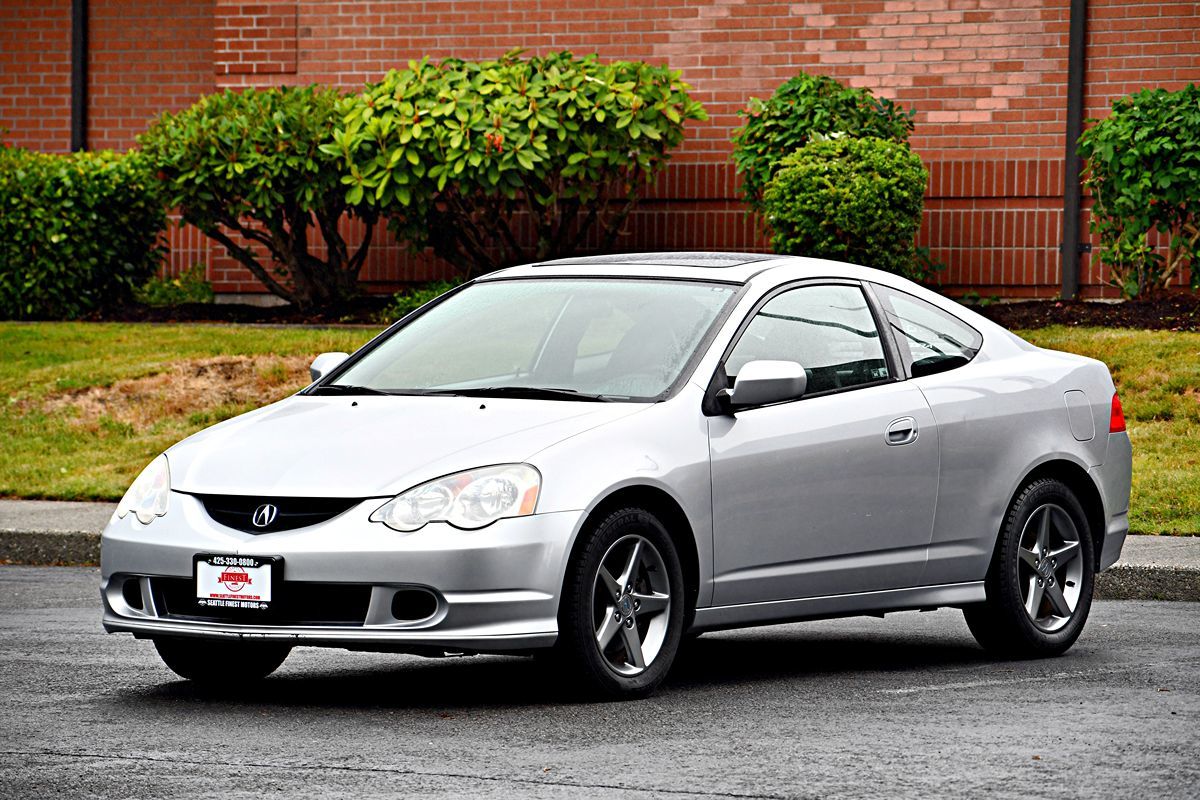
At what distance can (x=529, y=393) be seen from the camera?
7195mm

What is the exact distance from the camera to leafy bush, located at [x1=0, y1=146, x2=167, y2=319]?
17.6m

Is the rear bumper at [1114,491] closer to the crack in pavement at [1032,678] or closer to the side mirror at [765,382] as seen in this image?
the crack in pavement at [1032,678]

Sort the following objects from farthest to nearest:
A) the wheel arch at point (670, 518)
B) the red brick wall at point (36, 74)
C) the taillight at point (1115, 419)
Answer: the red brick wall at point (36, 74)
the taillight at point (1115, 419)
the wheel arch at point (670, 518)

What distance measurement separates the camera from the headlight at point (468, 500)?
252 inches

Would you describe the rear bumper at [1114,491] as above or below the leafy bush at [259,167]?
below

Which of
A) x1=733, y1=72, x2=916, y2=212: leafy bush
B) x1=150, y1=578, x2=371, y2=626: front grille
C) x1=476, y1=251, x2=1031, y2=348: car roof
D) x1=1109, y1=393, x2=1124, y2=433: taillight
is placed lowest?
x1=150, y1=578, x2=371, y2=626: front grille

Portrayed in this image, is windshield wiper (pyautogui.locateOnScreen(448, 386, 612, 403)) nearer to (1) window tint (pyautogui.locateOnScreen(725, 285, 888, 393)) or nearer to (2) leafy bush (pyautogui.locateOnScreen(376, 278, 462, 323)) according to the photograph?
(1) window tint (pyautogui.locateOnScreen(725, 285, 888, 393))

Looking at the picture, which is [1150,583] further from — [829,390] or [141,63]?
[141,63]

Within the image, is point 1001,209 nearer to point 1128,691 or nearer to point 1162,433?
point 1162,433

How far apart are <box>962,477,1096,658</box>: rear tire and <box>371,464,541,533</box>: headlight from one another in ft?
7.90

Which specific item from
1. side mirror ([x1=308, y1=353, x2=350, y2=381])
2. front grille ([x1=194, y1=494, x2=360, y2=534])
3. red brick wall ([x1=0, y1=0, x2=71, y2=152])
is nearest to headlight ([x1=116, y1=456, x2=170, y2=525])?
front grille ([x1=194, y1=494, x2=360, y2=534])

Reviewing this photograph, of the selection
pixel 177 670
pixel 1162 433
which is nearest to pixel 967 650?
pixel 177 670

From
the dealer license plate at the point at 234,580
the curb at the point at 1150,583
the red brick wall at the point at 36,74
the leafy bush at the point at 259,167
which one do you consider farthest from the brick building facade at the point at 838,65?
the dealer license plate at the point at 234,580

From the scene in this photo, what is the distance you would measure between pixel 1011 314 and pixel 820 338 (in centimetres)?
905
